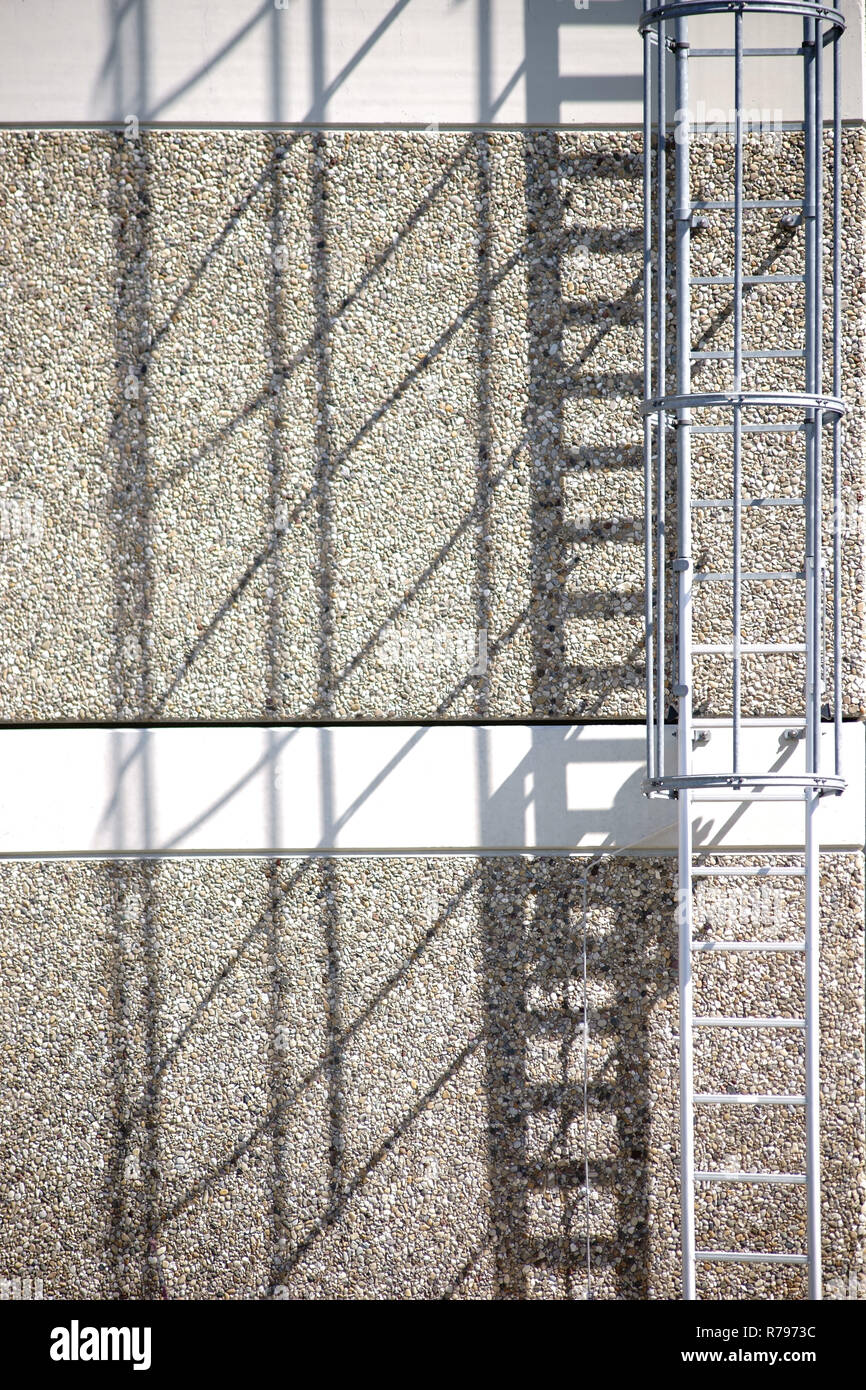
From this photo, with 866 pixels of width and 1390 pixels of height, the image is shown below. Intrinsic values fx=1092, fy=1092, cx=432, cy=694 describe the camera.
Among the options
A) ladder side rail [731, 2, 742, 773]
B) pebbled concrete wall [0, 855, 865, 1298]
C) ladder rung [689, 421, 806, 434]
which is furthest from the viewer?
pebbled concrete wall [0, 855, 865, 1298]

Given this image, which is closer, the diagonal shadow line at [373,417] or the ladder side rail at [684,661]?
the ladder side rail at [684,661]

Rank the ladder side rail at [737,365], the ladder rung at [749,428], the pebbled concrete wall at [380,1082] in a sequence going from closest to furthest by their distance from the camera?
the ladder side rail at [737,365]
the ladder rung at [749,428]
the pebbled concrete wall at [380,1082]

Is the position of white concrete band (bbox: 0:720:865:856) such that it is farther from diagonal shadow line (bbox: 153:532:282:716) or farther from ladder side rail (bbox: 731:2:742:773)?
ladder side rail (bbox: 731:2:742:773)

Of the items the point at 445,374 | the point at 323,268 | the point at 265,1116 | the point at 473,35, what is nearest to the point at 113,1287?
the point at 265,1116

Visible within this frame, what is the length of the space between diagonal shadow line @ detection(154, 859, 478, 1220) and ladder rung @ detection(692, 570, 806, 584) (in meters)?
1.16

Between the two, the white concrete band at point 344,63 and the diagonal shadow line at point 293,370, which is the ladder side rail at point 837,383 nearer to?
the white concrete band at point 344,63

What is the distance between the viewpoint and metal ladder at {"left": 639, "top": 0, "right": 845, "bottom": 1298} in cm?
317

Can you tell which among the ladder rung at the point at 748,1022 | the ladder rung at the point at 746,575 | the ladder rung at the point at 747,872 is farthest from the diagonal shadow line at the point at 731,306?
the ladder rung at the point at 748,1022

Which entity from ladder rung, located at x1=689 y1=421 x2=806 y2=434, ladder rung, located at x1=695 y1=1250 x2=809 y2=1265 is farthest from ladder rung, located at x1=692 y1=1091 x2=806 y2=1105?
ladder rung, located at x1=689 y1=421 x2=806 y2=434

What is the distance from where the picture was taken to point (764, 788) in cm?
342

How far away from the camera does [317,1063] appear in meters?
3.40

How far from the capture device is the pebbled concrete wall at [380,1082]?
339cm

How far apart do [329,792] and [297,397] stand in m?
1.25

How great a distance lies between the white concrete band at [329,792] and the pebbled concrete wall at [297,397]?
0.11 m
